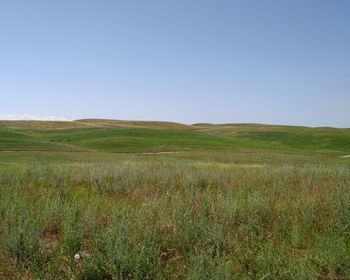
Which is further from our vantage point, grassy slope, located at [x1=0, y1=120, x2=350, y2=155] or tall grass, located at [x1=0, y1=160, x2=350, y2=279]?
grassy slope, located at [x1=0, y1=120, x2=350, y2=155]

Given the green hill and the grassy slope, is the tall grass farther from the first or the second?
the grassy slope

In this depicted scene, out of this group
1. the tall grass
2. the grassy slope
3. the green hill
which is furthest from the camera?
the grassy slope

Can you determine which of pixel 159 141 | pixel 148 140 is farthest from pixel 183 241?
pixel 148 140

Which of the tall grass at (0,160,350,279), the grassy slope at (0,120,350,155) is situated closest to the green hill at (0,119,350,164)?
the grassy slope at (0,120,350,155)

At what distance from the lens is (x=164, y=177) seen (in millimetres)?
14391

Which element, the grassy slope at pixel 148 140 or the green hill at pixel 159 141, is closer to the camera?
the green hill at pixel 159 141

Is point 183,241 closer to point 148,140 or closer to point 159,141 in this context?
point 159,141

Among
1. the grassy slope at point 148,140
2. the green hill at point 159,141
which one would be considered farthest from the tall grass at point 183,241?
Result: the grassy slope at point 148,140

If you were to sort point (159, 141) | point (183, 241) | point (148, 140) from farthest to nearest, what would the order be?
point (148, 140)
point (159, 141)
point (183, 241)

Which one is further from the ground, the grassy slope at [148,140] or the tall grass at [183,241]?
the tall grass at [183,241]

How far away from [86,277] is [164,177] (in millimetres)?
9267

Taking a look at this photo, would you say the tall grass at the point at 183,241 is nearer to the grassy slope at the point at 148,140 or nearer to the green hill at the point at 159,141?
the green hill at the point at 159,141

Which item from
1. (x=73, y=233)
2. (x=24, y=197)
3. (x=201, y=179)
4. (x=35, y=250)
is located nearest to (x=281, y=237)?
(x=73, y=233)

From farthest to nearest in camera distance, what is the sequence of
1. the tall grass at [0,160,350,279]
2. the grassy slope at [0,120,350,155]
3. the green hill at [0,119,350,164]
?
the grassy slope at [0,120,350,155], the green hill at [0,119,350,164], the tall grass at [0,160,350,279]
